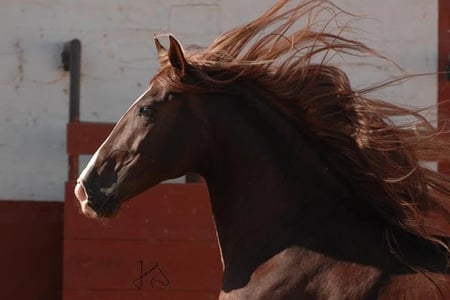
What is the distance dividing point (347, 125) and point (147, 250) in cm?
339

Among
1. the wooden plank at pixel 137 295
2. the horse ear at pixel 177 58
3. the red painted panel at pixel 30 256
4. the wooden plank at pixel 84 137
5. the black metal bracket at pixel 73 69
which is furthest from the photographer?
the black metal bracket at pixel 73 69

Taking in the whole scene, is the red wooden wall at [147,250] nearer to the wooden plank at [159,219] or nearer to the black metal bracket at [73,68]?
the wooden plank at [159,219]

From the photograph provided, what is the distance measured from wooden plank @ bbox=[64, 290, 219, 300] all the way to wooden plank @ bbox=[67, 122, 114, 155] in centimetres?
94

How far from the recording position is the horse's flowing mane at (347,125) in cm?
398

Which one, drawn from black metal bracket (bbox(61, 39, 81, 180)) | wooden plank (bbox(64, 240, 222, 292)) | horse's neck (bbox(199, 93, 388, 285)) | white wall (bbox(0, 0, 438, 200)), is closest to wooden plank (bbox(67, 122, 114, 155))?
wooden plank (bbox(64, 240, 222, 292))

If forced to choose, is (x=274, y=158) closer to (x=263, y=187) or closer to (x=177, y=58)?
(x=263, y=187)

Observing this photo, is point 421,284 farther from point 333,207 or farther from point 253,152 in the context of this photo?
point 253,152

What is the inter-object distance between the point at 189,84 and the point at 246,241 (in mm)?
611

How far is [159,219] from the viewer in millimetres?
7242

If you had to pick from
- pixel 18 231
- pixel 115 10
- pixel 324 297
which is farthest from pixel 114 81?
pixel 324 297

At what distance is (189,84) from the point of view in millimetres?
4086

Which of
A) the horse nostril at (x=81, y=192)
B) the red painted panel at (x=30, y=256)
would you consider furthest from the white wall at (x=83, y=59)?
the horse nostril at (x=81, y=192)

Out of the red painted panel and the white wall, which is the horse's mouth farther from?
the white wall

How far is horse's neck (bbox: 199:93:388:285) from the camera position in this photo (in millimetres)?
3963
